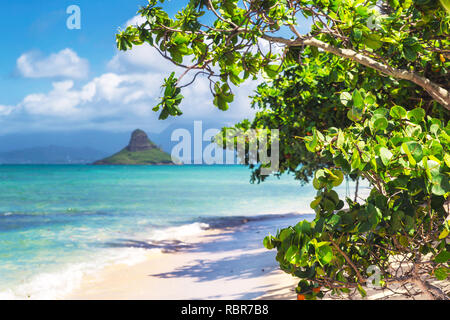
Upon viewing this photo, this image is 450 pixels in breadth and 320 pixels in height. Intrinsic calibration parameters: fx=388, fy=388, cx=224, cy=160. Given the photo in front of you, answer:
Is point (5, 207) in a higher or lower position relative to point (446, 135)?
→ lower

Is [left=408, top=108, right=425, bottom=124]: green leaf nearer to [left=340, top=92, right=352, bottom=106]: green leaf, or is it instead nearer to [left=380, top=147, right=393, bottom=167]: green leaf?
[left=340, top=92, right=352, bottom=106]: green leaf

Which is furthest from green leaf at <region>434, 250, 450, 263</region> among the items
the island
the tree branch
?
the island

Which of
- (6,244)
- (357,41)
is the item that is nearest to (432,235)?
(357,41)

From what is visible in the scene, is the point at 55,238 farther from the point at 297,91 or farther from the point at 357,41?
the point at 357,41

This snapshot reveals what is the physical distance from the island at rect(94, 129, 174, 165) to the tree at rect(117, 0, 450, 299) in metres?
99.1

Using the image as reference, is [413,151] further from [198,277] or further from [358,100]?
[198,277]

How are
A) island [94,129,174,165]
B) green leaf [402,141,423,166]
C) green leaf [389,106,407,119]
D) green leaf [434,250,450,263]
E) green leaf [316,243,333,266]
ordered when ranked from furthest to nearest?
island [94,129,174,165], green leaf [389,106,407,119], green leaf [434,250,450,263], green leaf [316,243,333,266], green leaf [402,141,423,166]

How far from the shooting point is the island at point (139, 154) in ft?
339

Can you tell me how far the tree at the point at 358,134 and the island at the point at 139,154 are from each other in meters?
99.1

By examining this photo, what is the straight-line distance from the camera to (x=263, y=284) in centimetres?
647

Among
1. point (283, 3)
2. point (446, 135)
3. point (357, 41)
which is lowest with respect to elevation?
point (446, 135)

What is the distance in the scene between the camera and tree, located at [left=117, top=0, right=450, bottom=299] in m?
1.63

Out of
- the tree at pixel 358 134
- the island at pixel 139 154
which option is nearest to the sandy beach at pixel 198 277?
the tree at pixel 358 134
